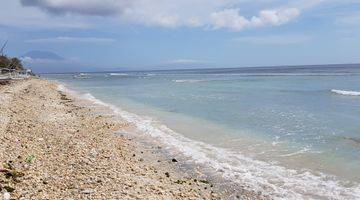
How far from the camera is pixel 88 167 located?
1062 cm

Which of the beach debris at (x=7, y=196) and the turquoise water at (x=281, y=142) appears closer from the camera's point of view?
the beach debris at (x=7, y=196)

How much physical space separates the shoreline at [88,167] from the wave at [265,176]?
0.67 metres

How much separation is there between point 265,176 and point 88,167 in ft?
14.3

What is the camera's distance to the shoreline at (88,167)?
8.63m

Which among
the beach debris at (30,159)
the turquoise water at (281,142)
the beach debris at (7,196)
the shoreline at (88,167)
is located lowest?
the turquoise water at (281,142)

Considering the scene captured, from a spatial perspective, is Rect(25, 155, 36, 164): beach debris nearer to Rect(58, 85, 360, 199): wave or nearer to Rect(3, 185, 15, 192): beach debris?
Rect(3, 185, 15, 192): beach debris

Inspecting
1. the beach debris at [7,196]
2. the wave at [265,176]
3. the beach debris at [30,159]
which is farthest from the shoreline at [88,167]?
the wave at [265,176]

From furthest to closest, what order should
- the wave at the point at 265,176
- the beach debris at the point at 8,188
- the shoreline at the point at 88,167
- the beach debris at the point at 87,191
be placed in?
the wave at the point at 265,176 → the shoreline at the point at 88,167 → the beach debris at the point at 87,191 → the beach debris at the point at 8,188

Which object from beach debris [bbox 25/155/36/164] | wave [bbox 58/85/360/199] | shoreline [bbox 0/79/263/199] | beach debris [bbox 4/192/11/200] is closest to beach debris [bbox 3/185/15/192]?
shoreline [bbox 0/79/263/199]

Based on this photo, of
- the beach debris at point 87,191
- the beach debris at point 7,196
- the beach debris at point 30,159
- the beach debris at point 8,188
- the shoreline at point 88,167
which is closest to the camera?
the beach debris at point 7,196

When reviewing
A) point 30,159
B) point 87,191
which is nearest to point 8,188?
point 87,191

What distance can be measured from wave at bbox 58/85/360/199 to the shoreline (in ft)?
2.21

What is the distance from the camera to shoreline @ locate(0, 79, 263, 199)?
28.3 ft

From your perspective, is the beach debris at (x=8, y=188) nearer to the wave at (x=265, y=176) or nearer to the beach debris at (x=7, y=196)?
the beach debris at (x=7, y=196)
